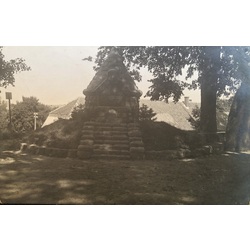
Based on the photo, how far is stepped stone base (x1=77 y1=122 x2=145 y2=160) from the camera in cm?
444

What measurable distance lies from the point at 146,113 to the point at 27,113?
1.81m

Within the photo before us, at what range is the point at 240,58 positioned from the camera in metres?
4.40

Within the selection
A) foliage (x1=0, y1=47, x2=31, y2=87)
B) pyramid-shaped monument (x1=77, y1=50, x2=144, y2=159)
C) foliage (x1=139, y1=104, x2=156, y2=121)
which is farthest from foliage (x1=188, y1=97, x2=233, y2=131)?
foliage (x1=0, y1=47, x2=31, y2=87)

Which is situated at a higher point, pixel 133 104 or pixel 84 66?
pixel 84 66

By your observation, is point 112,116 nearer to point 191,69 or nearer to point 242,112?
point 191,69

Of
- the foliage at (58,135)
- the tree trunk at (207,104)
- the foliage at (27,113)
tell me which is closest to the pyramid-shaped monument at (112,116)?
the foliage at (58,135)

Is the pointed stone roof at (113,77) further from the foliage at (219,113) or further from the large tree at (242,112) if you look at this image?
the large tree at (242,112)

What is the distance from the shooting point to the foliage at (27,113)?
4.42 meters

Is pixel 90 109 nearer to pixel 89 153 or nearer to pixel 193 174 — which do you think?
pixel 89 153

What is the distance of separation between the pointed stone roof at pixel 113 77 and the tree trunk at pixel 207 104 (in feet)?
3.24
